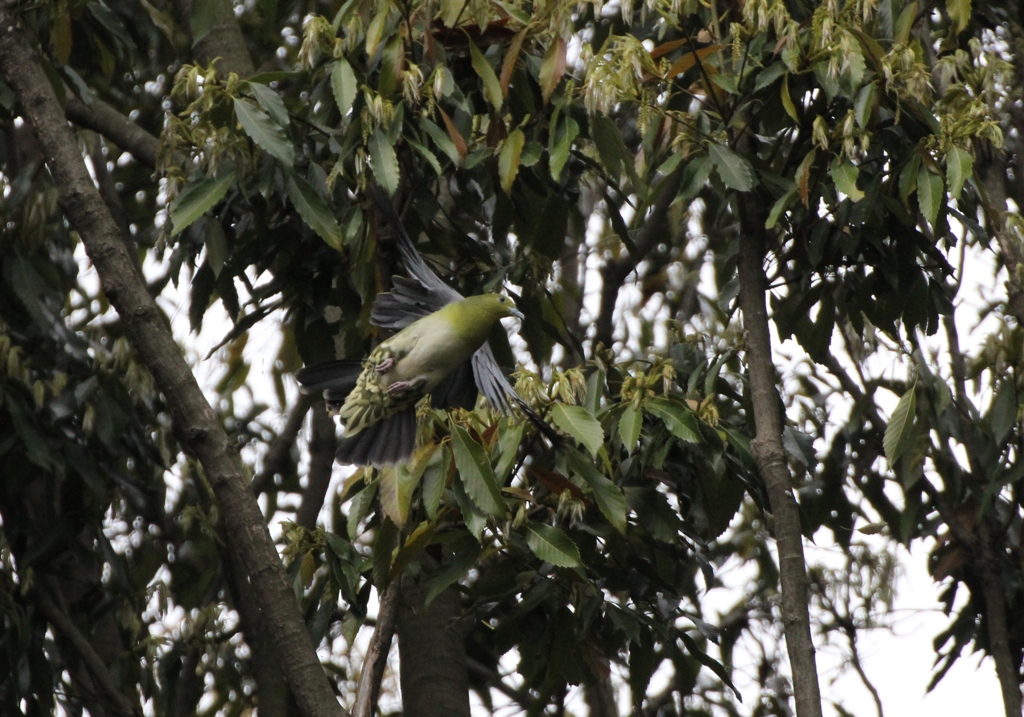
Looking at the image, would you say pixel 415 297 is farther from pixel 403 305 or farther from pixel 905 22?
pixel 905 22

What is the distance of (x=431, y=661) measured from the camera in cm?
378

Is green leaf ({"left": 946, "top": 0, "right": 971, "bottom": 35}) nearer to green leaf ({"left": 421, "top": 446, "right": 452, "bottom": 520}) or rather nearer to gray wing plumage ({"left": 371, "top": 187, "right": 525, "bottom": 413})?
gray wing plumage ({"left": 371, "top": 187, "right": 525, "bottom": 413})

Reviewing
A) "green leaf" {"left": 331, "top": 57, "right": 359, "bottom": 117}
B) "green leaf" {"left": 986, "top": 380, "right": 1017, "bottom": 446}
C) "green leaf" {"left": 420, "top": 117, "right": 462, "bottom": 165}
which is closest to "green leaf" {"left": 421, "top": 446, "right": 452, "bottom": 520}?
"green leaf" {"left": 420, "top": 117, "right": 462, "bottom": 165}

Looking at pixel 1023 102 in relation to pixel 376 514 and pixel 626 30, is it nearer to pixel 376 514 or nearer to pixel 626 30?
pixel 626 30

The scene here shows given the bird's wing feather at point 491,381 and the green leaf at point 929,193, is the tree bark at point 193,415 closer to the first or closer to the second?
the bird's wing feather at point 491,381

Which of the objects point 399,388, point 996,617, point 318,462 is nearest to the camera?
point 399,388

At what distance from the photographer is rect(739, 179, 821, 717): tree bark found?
2.46 metres

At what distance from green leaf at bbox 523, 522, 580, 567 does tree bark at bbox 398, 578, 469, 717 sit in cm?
107

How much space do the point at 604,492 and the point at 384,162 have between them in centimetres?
87

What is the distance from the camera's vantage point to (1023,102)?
3.70m

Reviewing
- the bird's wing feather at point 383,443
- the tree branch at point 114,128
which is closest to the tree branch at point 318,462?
the tree branch at point 114,128

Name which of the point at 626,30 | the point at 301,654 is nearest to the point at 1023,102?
the point at 626,30

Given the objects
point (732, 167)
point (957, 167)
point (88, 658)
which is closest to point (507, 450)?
point (732, 167)

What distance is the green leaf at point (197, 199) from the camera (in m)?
2.81
